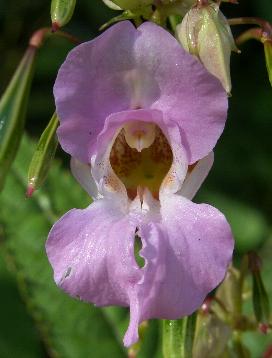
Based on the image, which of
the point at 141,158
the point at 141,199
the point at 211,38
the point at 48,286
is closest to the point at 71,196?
the point at 48,286

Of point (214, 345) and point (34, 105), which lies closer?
point (214, 345)

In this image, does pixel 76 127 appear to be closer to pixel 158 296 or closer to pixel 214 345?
pixel 158 296

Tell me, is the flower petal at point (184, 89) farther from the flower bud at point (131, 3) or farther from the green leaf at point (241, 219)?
the green leaf at point (241, 219)

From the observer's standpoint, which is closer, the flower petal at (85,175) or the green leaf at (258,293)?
the flower petal at (85,175)

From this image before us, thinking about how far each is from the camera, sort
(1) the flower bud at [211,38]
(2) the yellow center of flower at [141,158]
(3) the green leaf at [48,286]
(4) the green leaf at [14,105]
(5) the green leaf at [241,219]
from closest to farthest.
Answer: (1) the flower bud at [211,38] → (4) the green leaf at [14,105] → (2) the yellow center of flower at [141,158] → (3) the green leaf at [48,286] → (5) the green leaf at [241,219]

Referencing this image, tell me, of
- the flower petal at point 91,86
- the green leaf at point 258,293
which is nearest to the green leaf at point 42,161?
the flower petal at point 91,86

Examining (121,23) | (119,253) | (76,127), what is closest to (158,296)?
(119,253)
